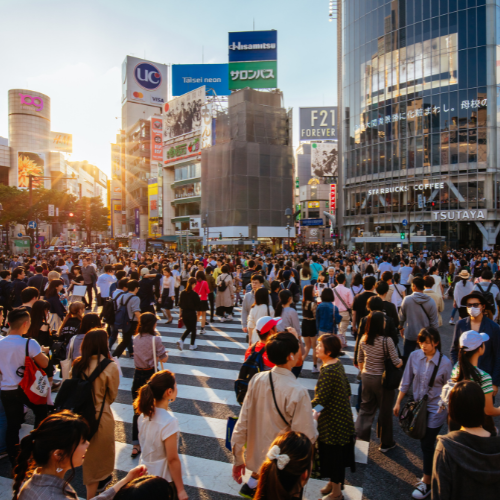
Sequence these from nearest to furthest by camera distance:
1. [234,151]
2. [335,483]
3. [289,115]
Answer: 1. [335,483]
2. [234,151]
3. [289,115]

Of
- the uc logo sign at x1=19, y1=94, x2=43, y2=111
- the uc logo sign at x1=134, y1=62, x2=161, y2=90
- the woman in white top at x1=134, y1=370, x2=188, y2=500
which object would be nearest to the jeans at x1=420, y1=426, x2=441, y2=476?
the woman in white top at x1=134, y1=370, x2=188, y2=500

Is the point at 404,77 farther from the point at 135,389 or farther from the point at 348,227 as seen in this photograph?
the point at 135,389

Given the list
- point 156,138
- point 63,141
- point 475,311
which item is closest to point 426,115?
point 475,311

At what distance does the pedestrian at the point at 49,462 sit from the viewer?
1.91 metres

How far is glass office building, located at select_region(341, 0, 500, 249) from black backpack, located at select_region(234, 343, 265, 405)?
33686mm

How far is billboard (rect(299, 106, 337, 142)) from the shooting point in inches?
3103

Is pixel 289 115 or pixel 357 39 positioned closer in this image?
pixel 357 39

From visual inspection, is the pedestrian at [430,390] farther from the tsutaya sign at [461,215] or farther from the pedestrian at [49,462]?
the tsutaya sign at [461,215]

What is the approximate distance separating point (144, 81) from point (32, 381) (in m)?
113

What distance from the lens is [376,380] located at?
14.6ft

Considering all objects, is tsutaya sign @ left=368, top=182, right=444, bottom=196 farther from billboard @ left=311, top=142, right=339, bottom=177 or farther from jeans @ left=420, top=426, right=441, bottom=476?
jeans @ left=420, top=426, right=441, bottom=476

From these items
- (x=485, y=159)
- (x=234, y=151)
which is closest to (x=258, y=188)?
(x=234, y=151)

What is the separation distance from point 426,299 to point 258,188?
1727 inches

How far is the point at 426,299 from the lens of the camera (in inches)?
234
